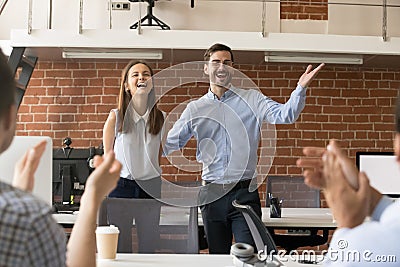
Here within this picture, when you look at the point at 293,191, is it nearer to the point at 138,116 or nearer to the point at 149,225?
the point at 138,116

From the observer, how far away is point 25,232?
0.75m

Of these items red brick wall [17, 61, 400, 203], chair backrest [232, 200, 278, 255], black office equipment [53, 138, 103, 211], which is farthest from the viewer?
red brick wall [17, 61, 400, 203]

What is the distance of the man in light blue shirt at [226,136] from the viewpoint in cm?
308

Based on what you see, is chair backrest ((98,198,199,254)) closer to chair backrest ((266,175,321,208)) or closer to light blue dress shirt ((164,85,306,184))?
light blue dress shirt ((164,85,306,184))

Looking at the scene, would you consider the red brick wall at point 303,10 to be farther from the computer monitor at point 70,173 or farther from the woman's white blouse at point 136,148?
the woman's white blouse at point 136,148

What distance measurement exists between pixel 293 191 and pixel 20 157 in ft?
11.2

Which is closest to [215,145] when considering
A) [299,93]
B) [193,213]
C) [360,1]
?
[299,93]

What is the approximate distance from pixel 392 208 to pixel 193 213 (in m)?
1.60

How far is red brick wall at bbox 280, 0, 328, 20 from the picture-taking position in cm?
611

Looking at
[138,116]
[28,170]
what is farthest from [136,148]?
[28,170]

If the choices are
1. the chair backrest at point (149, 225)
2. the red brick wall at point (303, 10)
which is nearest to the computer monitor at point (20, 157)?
the chair backrest at point (149, 225)

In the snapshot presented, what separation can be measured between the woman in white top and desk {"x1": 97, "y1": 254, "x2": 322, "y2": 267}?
114 centimetres

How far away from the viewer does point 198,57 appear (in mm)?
5535

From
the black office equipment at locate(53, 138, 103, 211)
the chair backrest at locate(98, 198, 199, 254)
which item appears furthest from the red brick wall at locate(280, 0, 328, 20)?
the chair backrest at locate(98, 198, 199, 254)
